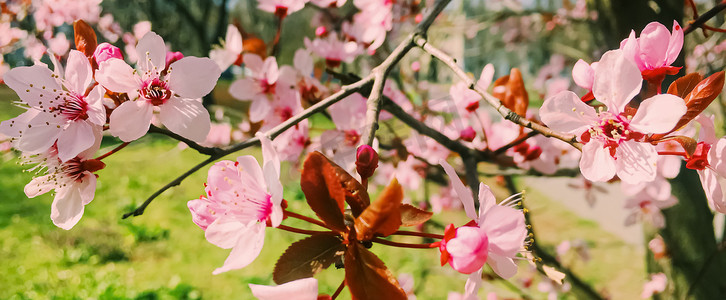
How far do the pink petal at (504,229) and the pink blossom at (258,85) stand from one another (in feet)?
2.83

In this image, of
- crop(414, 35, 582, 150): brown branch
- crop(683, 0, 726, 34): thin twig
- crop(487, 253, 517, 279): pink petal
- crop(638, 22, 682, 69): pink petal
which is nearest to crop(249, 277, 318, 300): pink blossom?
crop(487, 253, 517, 279): pink petal

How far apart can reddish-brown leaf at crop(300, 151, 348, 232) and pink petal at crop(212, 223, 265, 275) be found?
0.34 feet

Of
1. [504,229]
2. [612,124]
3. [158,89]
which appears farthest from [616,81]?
[158,89]

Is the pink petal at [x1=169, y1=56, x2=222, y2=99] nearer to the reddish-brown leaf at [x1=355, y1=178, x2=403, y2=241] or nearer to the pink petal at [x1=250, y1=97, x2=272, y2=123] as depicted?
the reddish-brown leaf at [x1=355, y1=178, x2=403, y2=241]

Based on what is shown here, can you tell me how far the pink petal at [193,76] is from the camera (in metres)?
0.67

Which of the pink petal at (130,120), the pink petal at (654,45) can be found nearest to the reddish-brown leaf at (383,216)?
the pink petal at (130,120)

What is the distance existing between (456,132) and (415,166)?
30 cm

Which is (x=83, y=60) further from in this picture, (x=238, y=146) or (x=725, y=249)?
(x=725, y=249)

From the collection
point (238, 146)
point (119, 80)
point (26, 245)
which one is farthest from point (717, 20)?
point (26, 245)

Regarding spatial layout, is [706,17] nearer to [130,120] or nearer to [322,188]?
[322,188]

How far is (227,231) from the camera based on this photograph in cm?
60

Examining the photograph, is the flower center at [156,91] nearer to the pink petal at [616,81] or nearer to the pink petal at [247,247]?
the pink petal at [247,247]

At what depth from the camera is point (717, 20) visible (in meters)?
2.33

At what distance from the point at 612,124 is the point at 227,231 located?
0.56m
